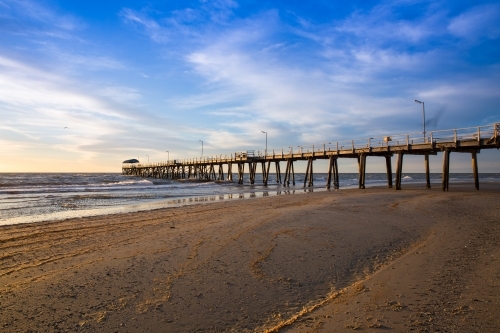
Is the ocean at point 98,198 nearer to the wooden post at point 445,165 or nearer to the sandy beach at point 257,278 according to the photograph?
the sandy beach at point 257,278

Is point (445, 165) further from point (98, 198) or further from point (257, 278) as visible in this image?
point (98, 198)

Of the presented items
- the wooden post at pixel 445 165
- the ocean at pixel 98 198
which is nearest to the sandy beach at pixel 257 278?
the ocean at pixel 98 198

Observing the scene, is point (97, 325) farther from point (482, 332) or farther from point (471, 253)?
point (471, 253)

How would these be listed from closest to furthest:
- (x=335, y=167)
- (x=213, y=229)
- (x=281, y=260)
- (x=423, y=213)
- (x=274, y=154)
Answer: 1. (x=281, y=260)
2. (x=213, y=229)
3. (x=423, y=213)
4. (x=335, y=167)
5. (x=274, y=154)

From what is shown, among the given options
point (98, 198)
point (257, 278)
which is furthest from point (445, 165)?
point (98, 198)

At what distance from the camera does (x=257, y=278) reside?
5.54 metres

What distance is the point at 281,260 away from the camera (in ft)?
21.3

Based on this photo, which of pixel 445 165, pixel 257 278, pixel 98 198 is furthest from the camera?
pixel 98 198

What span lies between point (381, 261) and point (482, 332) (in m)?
2.85

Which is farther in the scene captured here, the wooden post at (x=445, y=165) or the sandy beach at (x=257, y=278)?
the wooden post at (x=445, y=165)

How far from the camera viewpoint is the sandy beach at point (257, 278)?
4.09 meters

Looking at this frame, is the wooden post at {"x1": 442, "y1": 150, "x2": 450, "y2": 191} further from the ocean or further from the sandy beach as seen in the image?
the sandy beach

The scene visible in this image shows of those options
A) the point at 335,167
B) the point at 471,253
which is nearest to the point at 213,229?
the point at 471,253

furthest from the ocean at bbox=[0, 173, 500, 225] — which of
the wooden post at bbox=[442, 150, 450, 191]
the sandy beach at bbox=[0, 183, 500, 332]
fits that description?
the wooden post at bbox=[442, 150, 450, 191]
